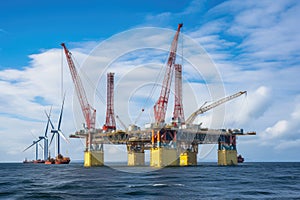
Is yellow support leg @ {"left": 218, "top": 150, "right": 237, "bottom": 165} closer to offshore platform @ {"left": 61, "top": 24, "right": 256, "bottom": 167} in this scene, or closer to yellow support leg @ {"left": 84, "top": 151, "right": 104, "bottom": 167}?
offshore platform @ {"left": 61, "top": 24, "right": 256, "bottom": 167}

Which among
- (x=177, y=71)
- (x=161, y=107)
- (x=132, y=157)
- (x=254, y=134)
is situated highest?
(x=177, y=71)

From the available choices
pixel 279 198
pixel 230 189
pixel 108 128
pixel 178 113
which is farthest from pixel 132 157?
pixel 279 198

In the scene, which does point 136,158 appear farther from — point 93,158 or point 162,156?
point 162,156

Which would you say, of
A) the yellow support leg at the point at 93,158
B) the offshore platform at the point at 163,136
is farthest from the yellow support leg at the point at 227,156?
the yellow support leg at the point at 93,158

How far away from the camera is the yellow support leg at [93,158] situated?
172m

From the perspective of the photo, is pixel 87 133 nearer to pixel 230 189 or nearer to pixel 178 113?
pixel 178 113

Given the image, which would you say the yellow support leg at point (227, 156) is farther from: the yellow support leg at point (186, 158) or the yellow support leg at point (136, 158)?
the yellow support leg at point (136, 158)

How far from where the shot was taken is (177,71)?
508 ft

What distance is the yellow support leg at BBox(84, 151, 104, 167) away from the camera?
566 feet

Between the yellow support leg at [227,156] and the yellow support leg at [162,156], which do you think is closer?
the yellow support leg at [162,156]

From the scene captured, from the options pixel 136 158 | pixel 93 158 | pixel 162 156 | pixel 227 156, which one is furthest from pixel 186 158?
pixel 93 158

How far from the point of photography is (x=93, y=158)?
173875 mm

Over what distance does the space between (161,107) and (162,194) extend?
287ft

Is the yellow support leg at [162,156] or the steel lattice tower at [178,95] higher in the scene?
the steel lattice tower at [178,95]
